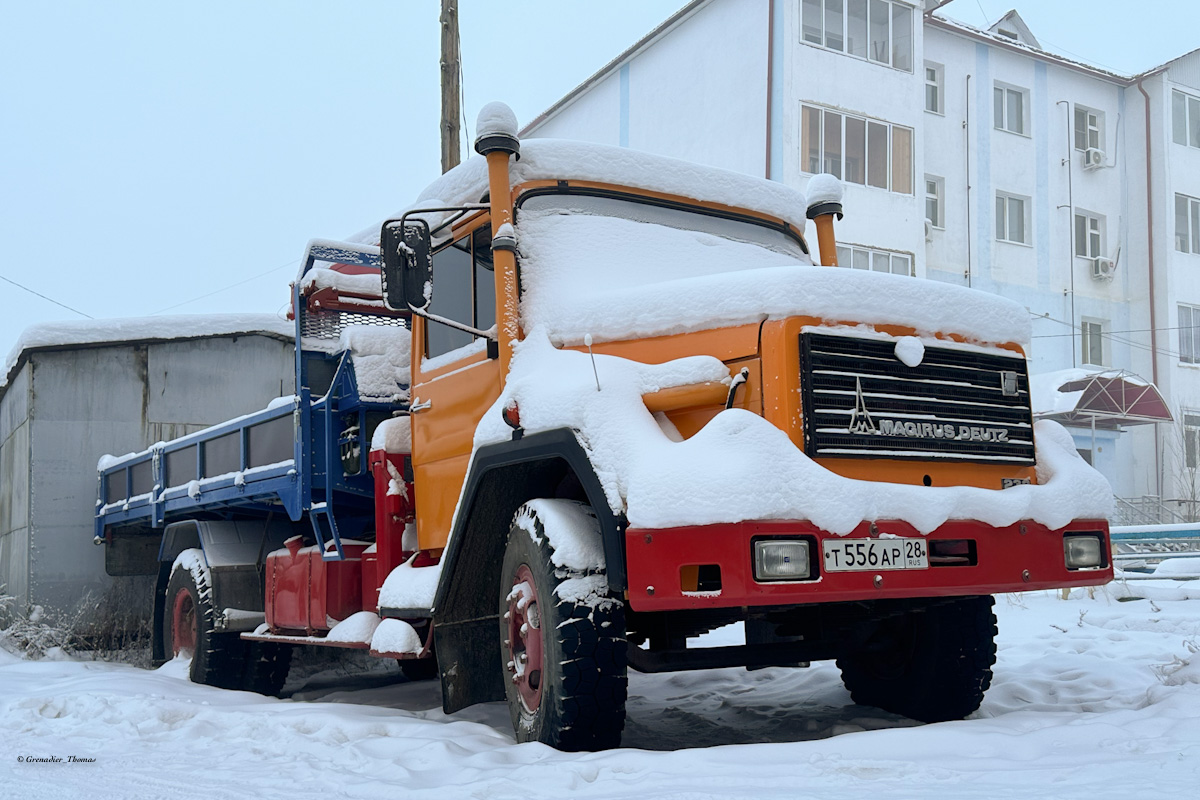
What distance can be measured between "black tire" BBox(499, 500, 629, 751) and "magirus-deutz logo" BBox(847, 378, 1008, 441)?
3.62ft

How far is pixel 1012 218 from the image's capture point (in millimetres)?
24734

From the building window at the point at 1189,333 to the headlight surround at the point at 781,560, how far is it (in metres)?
25.5

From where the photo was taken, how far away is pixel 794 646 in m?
5.06

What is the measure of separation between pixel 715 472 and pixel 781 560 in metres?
0.38

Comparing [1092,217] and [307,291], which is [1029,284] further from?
[307,291]

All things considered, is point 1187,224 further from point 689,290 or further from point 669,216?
point 689,290

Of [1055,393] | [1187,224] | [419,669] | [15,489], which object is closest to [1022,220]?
[1055,393]

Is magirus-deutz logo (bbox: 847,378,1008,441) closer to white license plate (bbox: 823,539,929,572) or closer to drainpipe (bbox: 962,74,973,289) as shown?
white license plate (bbox: 823,539,929,572)

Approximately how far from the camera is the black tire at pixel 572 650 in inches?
173

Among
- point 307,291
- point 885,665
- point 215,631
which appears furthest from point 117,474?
point 885,665

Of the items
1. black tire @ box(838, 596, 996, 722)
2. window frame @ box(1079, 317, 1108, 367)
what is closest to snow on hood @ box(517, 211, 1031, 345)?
black tire @ box(838, 596, 996, 722)

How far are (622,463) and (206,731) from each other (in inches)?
107

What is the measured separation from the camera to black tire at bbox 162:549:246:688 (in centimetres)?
809

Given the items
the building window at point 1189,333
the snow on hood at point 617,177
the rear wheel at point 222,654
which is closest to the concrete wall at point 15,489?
the rear wheel at point 222,654
